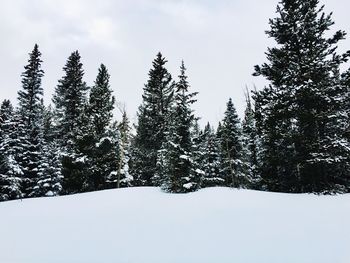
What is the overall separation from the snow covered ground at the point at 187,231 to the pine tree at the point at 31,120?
49.9 ft

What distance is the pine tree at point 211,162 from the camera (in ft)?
92.7

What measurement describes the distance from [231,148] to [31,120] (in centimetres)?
2217

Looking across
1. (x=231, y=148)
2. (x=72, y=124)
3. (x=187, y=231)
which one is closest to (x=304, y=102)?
(x=187, y=231)

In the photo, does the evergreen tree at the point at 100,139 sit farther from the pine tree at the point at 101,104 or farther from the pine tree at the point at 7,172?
the pine tree at the point at 7,172

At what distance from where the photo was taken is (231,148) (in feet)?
89.4

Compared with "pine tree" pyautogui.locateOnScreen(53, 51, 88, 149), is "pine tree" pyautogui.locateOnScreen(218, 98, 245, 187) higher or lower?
lower

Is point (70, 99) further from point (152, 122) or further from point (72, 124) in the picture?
point (152, 122)

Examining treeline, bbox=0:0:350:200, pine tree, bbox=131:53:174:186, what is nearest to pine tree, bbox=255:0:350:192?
treeline, bbox=0:0:350:200

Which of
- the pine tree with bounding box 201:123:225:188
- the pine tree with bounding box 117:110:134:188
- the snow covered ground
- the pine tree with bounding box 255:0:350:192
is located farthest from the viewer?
the pine tree with bounding box 201:123:225:188

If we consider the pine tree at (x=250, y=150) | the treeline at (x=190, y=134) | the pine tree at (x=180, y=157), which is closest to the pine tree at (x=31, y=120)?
the treeline at (x=190, y=134)

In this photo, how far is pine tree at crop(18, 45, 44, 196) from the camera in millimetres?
27141

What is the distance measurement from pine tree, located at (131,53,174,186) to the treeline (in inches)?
4.6

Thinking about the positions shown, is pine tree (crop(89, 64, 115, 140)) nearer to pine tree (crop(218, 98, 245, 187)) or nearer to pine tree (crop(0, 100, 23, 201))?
pine tree (crop(0, 100, 23, 201))

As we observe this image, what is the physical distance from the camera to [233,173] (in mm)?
26594
